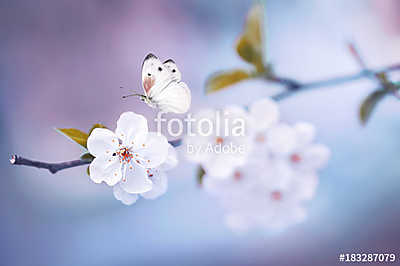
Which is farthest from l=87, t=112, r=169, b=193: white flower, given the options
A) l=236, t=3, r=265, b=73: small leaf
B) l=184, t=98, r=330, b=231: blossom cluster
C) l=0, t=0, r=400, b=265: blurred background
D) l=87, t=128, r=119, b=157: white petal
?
l=0, t=0, r=400, b=265: blurred background

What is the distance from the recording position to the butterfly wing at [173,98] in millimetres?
360

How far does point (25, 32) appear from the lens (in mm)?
864

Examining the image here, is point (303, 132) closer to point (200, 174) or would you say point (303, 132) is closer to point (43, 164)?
point (200, 174)

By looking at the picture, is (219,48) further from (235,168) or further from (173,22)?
(235,168)

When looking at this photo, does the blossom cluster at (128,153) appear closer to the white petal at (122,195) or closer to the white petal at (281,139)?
the white petal at (122,195)

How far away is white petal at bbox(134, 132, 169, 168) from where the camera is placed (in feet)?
0.97

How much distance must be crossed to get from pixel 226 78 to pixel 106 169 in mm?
231

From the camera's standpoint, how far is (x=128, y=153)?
306 millimetres

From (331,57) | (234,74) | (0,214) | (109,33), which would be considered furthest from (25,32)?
(331,57)

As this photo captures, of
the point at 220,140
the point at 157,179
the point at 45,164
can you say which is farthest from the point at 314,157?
the point at 45,164

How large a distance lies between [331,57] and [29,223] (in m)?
0.95

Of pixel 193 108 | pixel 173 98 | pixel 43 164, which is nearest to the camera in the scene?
pixel 43 164

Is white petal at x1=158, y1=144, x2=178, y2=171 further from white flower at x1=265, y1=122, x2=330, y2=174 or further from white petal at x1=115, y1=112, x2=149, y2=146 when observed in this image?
white flower at x1=265, y1=122, x2=330, y2=174

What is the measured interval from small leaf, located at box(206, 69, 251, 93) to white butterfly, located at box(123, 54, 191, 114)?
0.10 metres
